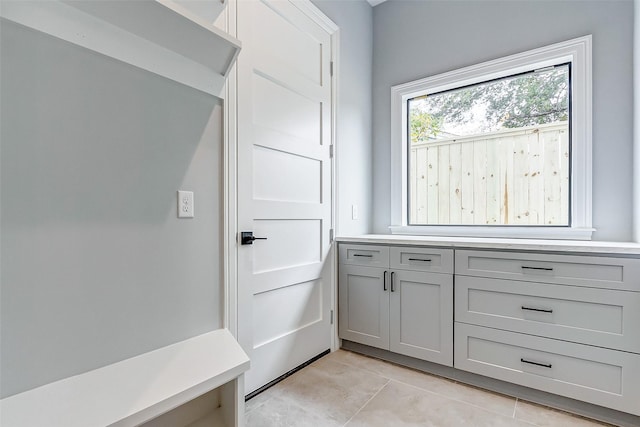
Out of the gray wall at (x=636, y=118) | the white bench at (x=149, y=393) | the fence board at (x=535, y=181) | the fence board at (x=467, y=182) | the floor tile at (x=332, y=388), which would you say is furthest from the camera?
the fence board at (x=467, y=182)

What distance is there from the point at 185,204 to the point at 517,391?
6.75 ft

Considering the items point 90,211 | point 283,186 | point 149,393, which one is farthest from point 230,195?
point 149,393

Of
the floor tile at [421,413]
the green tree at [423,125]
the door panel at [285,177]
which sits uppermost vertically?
the green tree at [423,125]

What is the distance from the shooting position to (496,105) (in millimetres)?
2600

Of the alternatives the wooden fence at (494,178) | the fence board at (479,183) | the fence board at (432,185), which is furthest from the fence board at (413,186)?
the fence board at (479,183)

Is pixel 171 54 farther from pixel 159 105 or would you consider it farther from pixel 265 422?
pixel 265 422

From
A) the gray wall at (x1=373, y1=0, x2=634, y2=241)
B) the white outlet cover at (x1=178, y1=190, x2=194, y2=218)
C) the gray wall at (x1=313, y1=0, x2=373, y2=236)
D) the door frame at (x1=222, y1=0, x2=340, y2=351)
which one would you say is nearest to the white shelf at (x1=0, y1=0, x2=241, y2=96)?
the door frame at (x1=222, y1=0, x2=340, y2=351)

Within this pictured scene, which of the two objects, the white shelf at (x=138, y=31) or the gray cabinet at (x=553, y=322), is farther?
the gray cabinet at (x=553, y=322)

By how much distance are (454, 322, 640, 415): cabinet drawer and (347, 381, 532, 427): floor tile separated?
10.7 inches

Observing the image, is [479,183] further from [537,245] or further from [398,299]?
[398,299]

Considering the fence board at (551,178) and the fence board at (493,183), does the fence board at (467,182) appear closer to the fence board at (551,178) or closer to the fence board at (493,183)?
the fence board at (493,183)

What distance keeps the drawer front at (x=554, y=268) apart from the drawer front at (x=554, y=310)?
35 mm

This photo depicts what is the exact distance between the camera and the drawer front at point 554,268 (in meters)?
1.61

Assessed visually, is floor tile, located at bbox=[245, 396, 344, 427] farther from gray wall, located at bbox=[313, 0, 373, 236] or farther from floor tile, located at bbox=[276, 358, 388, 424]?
gray wall, located at bbox=[313, 0, 373, 236]
